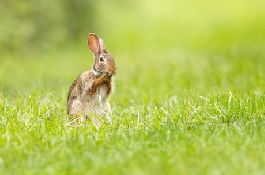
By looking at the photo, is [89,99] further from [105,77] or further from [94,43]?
[94,43]

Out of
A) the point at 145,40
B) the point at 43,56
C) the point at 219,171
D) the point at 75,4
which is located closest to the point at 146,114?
the point at 219,171

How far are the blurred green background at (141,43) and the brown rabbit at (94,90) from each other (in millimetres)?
1051

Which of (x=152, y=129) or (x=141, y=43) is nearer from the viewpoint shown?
(x=152, y=129)

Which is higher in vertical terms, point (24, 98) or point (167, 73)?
point (167, 73)

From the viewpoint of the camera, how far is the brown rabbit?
7.22 m

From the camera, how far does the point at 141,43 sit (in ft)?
67.0

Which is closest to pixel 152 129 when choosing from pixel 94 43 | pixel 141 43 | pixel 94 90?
pixel 94 90

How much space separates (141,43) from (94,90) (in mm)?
13200

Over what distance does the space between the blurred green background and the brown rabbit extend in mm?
1051

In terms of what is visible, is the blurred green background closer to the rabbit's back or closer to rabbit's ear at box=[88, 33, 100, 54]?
the rabbit's back

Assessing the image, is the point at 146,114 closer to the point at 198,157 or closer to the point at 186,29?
the point at 198,157

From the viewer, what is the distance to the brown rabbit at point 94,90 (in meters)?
7.22

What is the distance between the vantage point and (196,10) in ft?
84.9

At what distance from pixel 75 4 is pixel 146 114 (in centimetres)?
1216
